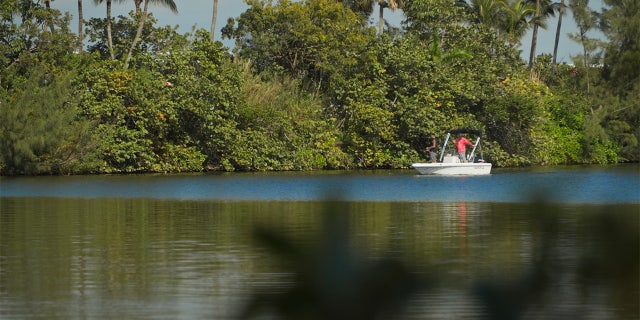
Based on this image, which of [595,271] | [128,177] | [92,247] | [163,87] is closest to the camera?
[595,271]

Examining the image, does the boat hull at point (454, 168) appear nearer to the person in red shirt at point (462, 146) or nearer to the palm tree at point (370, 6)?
the person in red shirt at point (462, 146)

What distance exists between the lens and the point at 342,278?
147 cm

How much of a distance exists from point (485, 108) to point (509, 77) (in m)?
2.81

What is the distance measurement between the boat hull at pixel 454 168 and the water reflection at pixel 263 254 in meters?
16.2

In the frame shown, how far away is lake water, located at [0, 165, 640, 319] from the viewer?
148cm

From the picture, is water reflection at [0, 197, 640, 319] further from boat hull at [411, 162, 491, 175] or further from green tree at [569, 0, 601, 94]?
green tree at [569, 0, 601, 94]

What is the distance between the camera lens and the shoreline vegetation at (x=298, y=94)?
43.1 meters

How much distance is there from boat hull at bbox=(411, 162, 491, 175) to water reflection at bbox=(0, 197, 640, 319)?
16.2 metres

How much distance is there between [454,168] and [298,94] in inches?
347

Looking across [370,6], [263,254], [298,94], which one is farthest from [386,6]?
[263,254]

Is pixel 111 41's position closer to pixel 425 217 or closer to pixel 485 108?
pixel 485 108

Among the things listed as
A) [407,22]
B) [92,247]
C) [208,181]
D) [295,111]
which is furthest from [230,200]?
[407,22]

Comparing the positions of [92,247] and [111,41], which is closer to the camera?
[92,247]

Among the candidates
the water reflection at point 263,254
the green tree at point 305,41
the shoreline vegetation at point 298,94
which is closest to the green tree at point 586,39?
the shoreline vegetation at point 298,94
